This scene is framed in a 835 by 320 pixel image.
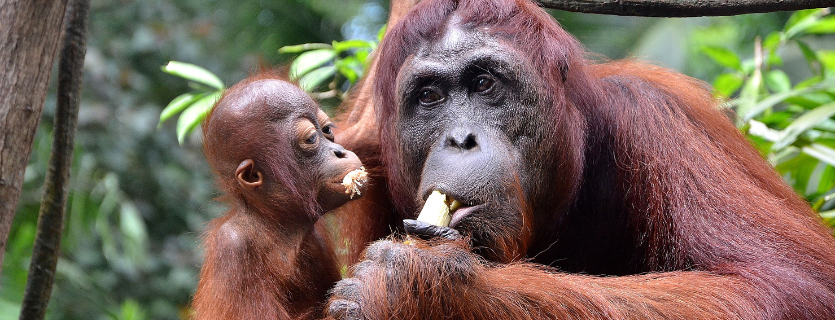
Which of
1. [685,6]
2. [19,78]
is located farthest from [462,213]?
[19,78]

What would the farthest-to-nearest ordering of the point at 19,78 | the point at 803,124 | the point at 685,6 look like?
the point at 803,124 → the point at 685,6 → the point at 19,78

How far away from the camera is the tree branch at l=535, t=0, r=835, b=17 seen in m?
2.57

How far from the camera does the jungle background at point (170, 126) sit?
4.18 m

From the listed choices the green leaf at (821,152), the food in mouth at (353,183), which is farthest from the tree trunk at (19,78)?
the green leaf at (821,152)

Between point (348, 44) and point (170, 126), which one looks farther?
point (170, 126)

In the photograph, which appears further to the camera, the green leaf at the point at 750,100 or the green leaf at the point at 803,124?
the green leaf at the point at 750,100

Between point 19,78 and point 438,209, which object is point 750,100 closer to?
point 438,209

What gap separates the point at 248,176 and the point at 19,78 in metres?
0.81

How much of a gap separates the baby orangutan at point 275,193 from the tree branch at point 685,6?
3.40ft

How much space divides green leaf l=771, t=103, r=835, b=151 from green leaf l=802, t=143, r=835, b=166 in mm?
101

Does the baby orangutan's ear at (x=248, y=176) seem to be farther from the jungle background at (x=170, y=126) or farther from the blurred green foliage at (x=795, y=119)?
the blurred green foliage at (x=795, y=119)

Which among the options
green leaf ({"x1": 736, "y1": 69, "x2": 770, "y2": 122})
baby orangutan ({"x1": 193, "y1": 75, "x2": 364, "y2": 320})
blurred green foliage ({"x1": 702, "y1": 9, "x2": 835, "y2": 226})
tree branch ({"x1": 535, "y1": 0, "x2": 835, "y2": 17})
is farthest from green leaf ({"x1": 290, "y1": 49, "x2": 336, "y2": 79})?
green leaf ({"x1": 736, "y1": 69, "x2": 770, "y2": 122})

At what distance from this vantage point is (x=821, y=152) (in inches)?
141

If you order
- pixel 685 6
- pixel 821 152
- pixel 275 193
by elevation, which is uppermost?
pixel 685 6
